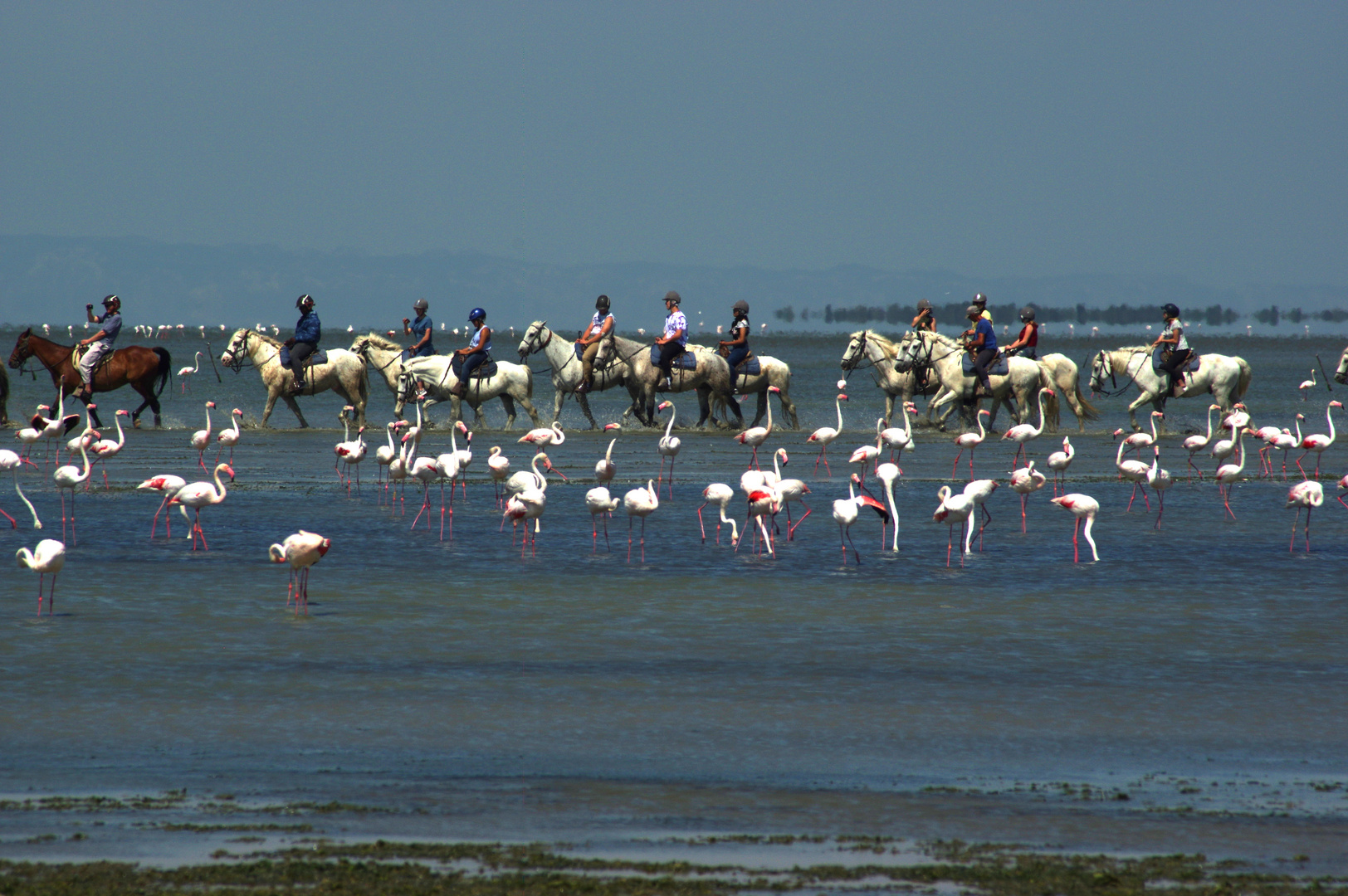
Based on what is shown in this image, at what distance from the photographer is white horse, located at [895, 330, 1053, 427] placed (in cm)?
2847

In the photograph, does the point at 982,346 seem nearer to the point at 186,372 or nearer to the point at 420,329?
the point at 420,329

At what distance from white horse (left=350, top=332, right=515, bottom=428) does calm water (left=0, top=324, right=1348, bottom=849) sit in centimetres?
1356

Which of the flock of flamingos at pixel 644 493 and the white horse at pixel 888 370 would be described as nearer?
the flock of flamingos at pixel 644 493

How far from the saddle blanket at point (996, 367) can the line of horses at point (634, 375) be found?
0.12m

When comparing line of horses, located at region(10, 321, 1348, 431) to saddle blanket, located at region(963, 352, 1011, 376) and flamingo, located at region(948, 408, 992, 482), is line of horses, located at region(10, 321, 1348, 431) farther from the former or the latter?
flamingo, located at region(948, 408, 992, 482)

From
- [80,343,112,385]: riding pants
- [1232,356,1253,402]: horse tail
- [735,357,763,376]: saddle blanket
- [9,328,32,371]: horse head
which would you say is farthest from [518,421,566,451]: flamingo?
[1232,356,1253,402]: horse tail

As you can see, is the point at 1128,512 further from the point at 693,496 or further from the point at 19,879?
the point at 19,879

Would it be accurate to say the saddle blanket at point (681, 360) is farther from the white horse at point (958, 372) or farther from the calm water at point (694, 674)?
the calm water at point (694, 674)

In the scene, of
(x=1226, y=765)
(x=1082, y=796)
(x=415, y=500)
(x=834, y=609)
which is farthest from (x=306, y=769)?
(x=415, y=500)

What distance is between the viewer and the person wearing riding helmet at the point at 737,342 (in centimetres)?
2870

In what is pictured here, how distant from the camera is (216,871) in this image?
17.7 ft

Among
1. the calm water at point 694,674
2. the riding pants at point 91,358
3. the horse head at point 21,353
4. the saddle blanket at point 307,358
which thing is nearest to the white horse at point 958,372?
the saddle blanket at point 307,358

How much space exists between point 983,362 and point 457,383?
981 centimetres

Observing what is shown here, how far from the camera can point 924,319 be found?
2931 centimetres
